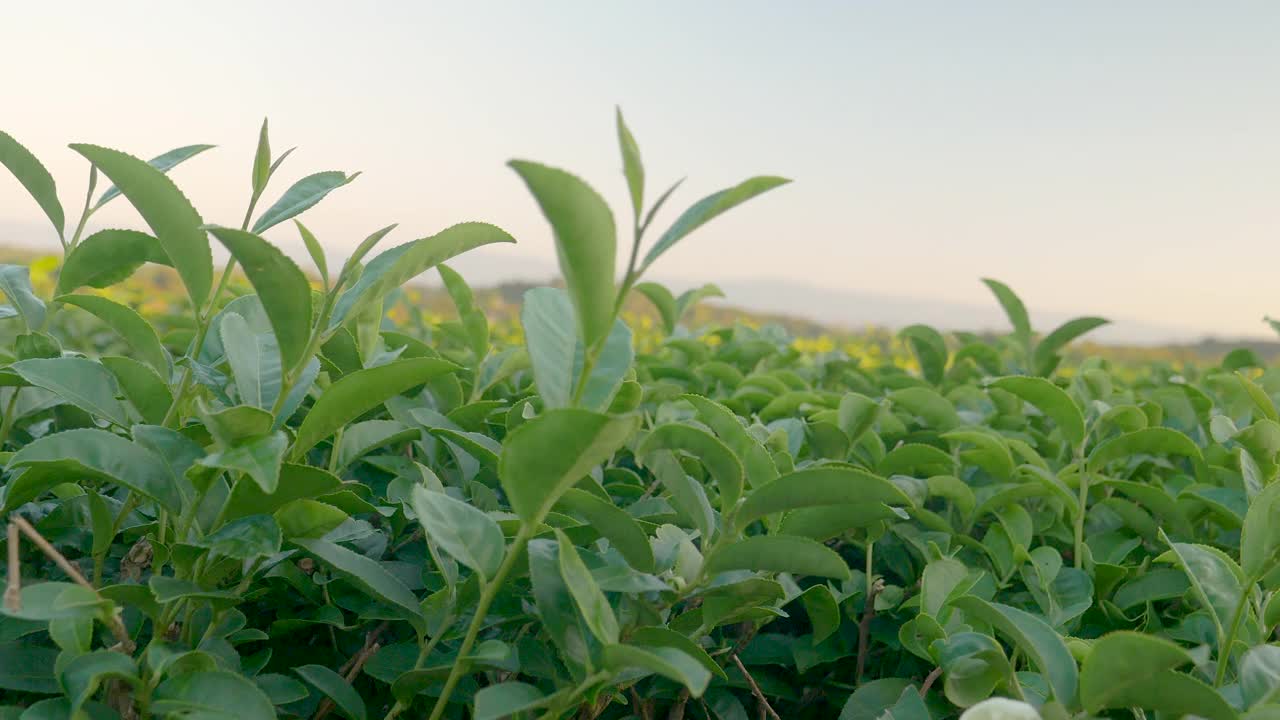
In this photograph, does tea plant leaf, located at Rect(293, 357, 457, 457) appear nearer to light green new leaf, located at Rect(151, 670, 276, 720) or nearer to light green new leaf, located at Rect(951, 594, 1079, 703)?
light green new leaf, located at Rect(151, 670, 276, 720)

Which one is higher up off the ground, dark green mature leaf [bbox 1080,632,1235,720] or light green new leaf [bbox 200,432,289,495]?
light green new leaf [bbox 200,432,289,495]

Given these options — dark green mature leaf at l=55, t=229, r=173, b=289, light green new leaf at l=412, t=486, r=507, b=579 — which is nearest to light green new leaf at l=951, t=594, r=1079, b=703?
light green new leaf at l=412, t=486, r=507, b=579

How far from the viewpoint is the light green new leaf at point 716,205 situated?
826mm

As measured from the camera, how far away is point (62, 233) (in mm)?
1356

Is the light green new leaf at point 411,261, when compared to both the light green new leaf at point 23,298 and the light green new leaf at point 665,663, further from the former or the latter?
the light green new leaf at point 23,298

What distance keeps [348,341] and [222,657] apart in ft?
1.67

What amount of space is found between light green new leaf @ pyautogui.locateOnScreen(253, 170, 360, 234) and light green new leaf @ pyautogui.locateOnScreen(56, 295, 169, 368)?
9.9 inches

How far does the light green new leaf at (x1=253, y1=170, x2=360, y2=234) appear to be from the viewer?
1138mm

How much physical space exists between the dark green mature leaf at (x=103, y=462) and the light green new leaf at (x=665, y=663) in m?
0.49

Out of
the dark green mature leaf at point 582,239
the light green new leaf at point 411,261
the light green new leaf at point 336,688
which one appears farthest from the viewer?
the light green new leaf at point 336,688

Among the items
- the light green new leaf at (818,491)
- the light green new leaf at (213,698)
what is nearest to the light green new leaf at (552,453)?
the light green new leaf at (818,491)

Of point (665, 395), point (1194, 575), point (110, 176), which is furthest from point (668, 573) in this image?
point (665, 395)

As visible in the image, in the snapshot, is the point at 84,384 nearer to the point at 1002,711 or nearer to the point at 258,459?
the point at 258,459

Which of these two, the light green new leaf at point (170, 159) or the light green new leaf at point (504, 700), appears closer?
the light green new leaf at point (504, 700)
